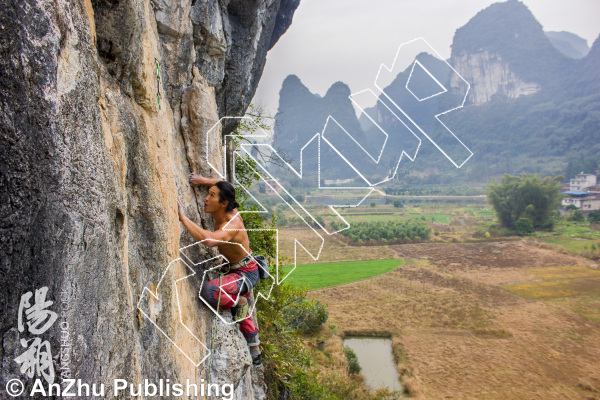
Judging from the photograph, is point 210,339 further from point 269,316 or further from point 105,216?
point 269,316

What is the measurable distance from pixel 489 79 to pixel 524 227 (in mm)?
81162

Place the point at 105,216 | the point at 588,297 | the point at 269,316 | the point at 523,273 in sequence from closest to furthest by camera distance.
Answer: the point at 105,216 → the point at 269,316 → the point at 588,297 → the point at 523,273

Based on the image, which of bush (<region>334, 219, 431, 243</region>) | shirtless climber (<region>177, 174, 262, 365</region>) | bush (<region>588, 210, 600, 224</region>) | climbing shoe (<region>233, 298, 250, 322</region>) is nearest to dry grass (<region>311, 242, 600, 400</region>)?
bush (<region>334, 219, 431, 243</region>)

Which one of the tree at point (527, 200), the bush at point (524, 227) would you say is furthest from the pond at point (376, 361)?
the tree at point (527, 200)

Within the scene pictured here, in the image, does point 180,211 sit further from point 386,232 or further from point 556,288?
point 386,232

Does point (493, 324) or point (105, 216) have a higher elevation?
point (105, 216)

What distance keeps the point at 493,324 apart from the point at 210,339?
1961 centimetres

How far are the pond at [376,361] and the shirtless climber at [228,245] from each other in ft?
38.2

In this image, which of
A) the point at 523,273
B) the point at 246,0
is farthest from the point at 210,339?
the point at 523,273

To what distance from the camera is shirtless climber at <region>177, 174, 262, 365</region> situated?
11.2ft

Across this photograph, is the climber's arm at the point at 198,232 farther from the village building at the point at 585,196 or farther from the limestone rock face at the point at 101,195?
the village building at the point at 585,196

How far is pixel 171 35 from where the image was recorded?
348cm

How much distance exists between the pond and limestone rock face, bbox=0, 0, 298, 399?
11.9 meters

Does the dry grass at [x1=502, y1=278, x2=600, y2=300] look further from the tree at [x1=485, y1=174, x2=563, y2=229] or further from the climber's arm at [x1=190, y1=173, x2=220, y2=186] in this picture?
the climber's arm at [x1=190, y1=173, x2=220, y2=186]
